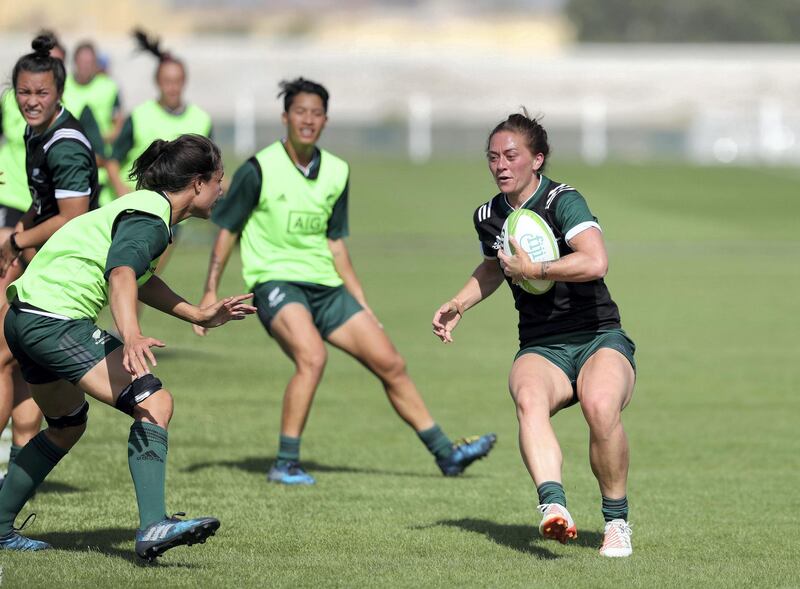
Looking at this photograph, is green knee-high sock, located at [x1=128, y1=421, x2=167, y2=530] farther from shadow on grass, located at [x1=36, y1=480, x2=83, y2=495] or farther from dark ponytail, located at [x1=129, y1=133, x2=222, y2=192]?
shadow on grass, located at [x1=36, y1=480, x2=83, y2=495]

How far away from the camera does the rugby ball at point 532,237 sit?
6531 millimetres

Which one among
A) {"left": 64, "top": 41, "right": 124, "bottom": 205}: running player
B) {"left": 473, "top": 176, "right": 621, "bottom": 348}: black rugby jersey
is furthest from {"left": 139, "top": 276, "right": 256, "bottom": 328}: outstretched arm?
{"left": 64, "top": 41, "right": 124, "bottom": 205}: running player

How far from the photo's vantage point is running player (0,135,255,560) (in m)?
5.84

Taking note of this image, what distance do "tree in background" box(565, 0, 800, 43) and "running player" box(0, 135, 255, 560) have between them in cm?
9070

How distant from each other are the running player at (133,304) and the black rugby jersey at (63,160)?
121cm

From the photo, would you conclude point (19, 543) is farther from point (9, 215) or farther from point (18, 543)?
point (9, 215)

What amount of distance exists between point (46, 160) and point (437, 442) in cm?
305

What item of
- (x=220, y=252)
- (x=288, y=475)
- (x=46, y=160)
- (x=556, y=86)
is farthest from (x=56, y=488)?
(x=556, y=86)

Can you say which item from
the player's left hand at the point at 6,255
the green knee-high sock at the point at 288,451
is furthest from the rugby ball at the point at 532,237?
the player's left hand at the point at 6,255

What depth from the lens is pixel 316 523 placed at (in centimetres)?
739

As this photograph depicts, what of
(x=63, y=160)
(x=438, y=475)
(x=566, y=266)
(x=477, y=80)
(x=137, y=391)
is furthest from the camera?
(x=477, y=80)

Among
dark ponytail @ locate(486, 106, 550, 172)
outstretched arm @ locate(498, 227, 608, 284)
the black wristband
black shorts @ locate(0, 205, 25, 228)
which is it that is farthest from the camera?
black shorts @ locate(0, 205, 25, 228)

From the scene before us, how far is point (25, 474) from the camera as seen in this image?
6.48m

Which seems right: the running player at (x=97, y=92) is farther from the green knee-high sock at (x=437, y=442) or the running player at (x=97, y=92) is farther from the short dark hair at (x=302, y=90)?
the green knee-high sock at (x=437, y=442)
